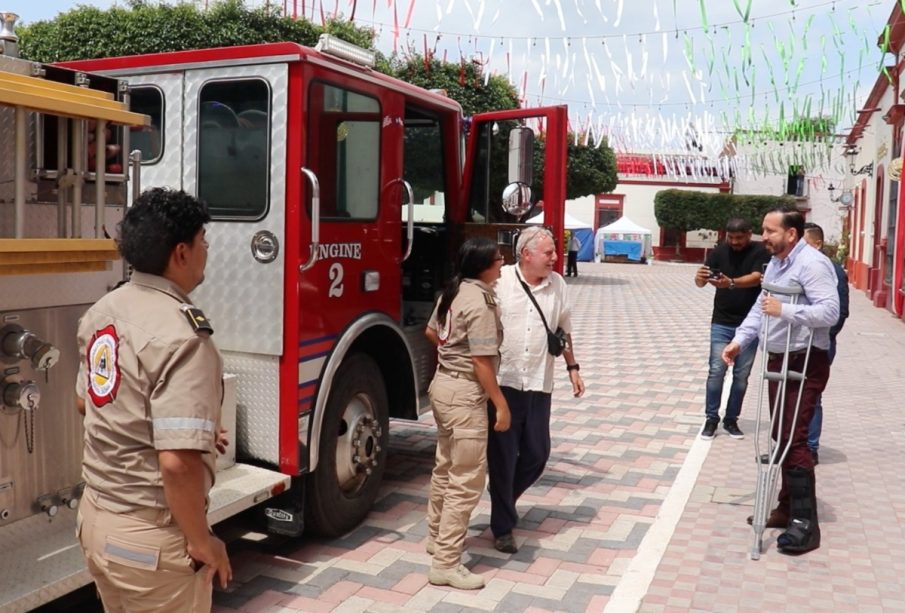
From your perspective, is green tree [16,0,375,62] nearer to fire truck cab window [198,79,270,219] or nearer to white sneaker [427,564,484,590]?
fire truck cab window [198,79,270,219]

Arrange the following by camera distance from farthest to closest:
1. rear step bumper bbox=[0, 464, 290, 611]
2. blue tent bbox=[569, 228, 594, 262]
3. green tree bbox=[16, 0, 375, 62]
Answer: blue tent bbox=[569, 228, 594, 262] < green tree bbox=[16, 0, 375, 62] < rear step bumper bbox=[0, 464, 290, 611]

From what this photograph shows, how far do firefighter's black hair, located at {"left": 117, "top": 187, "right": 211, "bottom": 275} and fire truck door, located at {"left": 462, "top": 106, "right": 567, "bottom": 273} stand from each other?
3268mm

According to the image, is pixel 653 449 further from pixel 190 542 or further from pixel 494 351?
pixel 190 542

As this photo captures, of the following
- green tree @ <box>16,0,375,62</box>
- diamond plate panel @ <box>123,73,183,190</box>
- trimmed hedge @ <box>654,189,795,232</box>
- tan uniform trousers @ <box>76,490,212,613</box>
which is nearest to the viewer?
tan uniform trousers @ <box>76,490,212,613</box>

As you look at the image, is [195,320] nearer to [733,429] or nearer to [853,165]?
[733,429]

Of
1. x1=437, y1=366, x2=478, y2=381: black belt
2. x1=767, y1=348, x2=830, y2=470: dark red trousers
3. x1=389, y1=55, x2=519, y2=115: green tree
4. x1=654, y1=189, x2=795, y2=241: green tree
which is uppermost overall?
x1=389, y1=55, x2=519, y2=115: green tree

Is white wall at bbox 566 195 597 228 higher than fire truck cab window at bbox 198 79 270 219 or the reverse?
higher

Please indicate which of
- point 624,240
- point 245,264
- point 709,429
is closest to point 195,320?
point 245,264

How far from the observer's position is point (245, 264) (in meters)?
4.46

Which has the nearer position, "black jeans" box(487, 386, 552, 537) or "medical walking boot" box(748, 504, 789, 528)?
"black jeans" box(487, 386, 552, 537)

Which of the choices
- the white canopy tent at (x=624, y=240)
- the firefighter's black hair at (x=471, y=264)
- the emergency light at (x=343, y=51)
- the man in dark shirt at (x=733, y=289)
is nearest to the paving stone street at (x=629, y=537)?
the man in dark shirt at (x=733, y=289)

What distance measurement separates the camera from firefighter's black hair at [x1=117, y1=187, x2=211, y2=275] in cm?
235

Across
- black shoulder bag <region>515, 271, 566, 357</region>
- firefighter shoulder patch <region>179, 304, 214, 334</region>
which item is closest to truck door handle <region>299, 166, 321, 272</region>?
black shoulder bag <region>515, 271, 566, 357</region>

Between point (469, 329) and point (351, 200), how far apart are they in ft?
3.48
